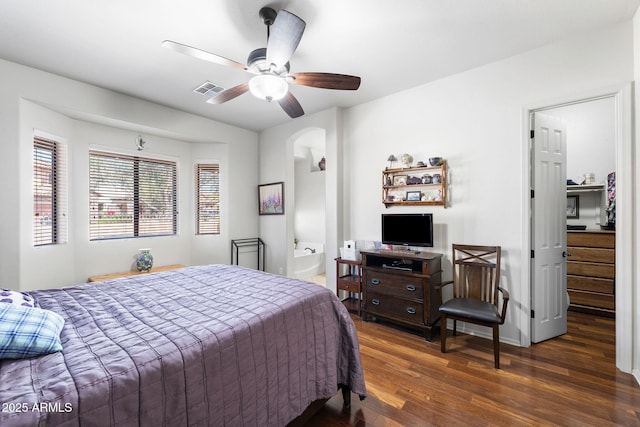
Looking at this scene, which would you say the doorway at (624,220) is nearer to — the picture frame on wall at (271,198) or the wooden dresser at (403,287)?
the wooden dresser at (403,287)

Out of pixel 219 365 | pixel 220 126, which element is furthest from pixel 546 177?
pixel 220 126

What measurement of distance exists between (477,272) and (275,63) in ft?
8.86

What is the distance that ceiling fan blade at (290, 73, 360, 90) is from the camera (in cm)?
210

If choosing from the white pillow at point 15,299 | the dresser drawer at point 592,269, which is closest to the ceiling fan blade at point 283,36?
the white pillow at point 15,299

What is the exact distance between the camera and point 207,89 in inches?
130

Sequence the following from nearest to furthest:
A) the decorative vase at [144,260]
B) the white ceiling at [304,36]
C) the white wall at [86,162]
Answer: the white ceiling at [304,36]
the white wall at [86,162]
the decorative vase at [144,260]

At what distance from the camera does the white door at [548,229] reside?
8.95 feet

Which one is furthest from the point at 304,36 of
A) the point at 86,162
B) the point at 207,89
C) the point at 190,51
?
the point at 86,162

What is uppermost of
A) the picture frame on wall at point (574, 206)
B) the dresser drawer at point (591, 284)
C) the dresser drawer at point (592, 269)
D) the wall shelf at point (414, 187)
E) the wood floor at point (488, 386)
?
the wall shelf at point (414, 187)

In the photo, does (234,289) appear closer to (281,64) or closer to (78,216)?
(281,64)

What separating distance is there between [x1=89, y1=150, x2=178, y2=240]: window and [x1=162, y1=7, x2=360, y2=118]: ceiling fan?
8.92ft

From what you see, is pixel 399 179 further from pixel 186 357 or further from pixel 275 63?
pixel 186 357

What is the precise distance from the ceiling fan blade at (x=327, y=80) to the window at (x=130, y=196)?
313 cm

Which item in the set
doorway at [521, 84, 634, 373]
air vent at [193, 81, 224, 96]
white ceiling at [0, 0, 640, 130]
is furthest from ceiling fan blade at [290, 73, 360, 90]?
doorway at [521, 84, 634, 373]
